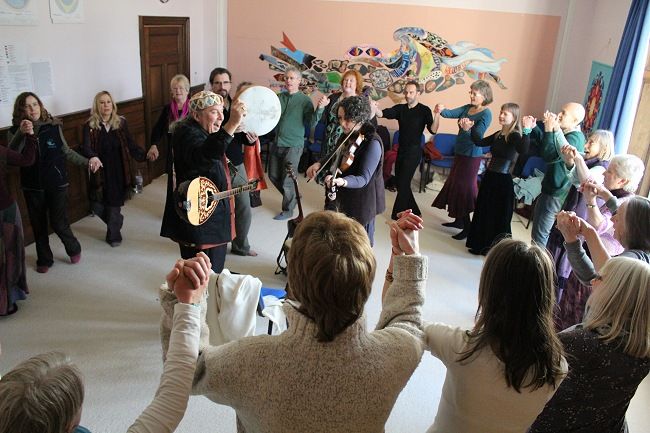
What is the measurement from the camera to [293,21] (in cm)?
699

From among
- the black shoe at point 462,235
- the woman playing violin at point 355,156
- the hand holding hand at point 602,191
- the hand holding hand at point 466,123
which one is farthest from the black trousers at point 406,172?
the hand holding hand at point 602,191

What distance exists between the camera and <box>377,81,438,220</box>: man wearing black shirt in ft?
17.4

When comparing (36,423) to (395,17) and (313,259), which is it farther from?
(395,17)

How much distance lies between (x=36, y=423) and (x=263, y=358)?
0.46 meters

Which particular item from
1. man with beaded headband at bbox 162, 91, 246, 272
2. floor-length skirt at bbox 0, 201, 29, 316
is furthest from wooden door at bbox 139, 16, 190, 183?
man with beaded headband at bbox 162, 91, 246, 272

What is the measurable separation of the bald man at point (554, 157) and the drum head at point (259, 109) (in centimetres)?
202

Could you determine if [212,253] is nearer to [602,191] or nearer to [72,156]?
[72,156]

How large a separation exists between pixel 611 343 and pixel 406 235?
0.76 meters

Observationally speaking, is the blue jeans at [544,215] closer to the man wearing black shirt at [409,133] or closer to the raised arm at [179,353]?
the man wearing black shirt at [409,133]

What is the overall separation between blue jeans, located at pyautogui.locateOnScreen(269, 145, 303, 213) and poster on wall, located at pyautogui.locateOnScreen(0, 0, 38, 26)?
233 cm

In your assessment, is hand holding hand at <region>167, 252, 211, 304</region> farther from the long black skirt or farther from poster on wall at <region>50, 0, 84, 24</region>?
poster on wall at <region>50, 0, 84, 24</region>

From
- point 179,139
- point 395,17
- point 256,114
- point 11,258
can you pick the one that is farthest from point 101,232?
point 395,17

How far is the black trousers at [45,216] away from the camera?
3.85 metres

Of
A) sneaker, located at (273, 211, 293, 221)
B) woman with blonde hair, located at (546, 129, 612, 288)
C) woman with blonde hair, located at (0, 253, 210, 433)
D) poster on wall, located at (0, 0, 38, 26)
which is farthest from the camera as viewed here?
sneaker, located at (273, 211, 293, 221)
